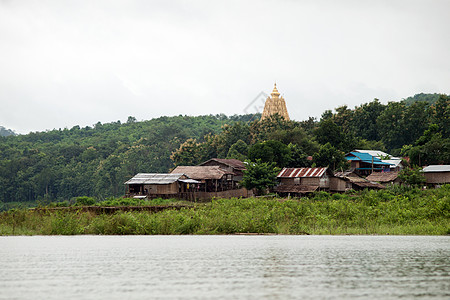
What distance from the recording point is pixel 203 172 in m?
58.0

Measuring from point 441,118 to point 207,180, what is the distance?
33745 mm

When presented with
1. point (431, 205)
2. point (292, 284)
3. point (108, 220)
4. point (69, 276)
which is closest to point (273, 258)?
point (292, 284)

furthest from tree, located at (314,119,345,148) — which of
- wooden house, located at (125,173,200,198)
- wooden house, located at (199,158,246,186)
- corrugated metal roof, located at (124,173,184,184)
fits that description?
corrugated metal roof, located at (124,173,184,184)

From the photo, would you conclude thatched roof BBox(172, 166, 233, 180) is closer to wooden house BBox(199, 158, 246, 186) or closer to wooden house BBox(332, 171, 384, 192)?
wooden house BBox(199, 158, 246, 186)

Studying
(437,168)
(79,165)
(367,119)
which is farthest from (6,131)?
(437,168)

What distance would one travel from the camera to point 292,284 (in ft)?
37.1

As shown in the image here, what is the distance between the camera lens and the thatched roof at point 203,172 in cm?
5672

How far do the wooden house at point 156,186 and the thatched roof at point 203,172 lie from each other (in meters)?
3.18

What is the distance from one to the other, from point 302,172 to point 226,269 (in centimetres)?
4244

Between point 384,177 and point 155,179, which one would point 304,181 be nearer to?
point 384,177

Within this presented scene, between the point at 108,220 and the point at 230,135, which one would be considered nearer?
the point at 108,220

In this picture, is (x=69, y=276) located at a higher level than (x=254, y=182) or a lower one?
lower

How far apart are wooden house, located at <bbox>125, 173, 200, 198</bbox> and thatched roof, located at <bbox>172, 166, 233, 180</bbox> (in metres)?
3.18

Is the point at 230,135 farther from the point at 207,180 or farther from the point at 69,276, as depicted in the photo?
the point at 69,276
